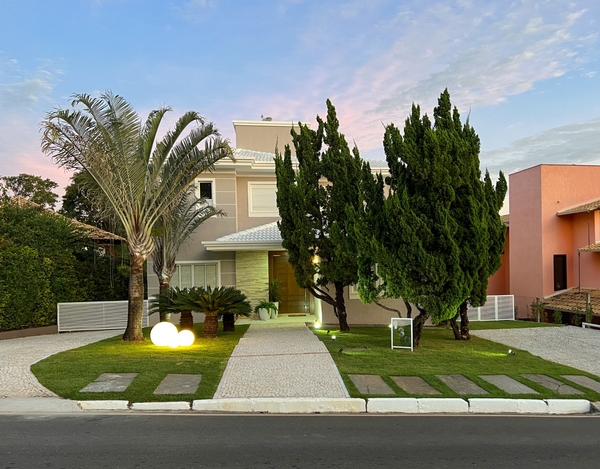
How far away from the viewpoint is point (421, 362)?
31.2 feet

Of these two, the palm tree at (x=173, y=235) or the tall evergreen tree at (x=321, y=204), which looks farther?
the palm tree at (x=173, y=235)

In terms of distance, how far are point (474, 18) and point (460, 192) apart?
17.3ft

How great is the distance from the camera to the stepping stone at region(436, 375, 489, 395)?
739 cm

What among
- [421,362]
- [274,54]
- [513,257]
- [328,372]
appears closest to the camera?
[328,372]

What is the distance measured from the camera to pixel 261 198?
18.2 meters

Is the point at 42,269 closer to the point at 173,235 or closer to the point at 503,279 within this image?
the point at 173,235

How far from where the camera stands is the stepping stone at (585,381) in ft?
26.0

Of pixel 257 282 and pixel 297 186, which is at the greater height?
pixel 297 186

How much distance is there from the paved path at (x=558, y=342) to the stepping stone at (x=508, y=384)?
7.35ft

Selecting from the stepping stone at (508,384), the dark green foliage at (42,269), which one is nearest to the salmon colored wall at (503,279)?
the stepping stone at (508,384)

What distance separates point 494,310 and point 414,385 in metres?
11.8

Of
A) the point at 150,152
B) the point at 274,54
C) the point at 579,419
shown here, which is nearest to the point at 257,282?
the point at 150,152

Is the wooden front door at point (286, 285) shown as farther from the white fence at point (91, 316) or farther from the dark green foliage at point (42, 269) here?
the dark green foliage at point (42, 269)

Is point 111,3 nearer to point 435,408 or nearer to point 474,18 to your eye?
point 474,18
